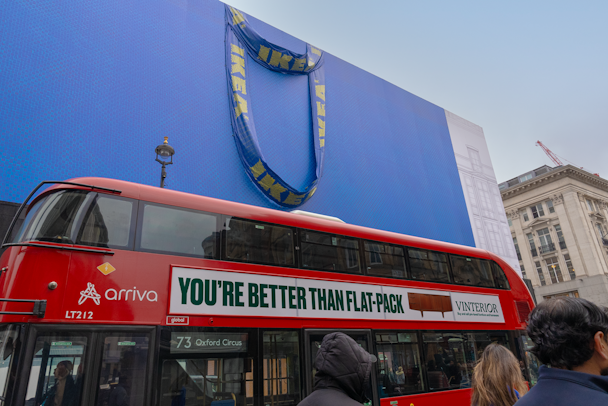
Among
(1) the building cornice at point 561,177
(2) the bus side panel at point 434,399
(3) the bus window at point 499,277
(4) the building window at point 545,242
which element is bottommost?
(2) the bus side panel at point 434,399

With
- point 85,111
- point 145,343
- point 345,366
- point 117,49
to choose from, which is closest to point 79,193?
point 145,343

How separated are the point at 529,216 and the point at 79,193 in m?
49.5

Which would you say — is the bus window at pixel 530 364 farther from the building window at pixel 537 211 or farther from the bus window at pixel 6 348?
the building window at pixel 537 211

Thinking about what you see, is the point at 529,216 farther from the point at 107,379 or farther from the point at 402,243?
the point at 107,379

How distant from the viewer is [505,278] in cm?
951

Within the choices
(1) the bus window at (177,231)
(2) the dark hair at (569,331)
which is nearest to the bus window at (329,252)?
(1) the bus window at (177,231)

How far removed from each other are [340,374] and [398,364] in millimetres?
5385

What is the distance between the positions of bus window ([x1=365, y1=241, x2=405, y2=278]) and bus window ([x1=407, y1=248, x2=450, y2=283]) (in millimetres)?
320

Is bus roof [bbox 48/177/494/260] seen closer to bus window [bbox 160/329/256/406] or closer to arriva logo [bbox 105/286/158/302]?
arriva logo [bbox 105/286/158/302]

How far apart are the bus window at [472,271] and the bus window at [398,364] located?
7.09 feet

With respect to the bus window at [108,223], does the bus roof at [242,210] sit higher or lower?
higher

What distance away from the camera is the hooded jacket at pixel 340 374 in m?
1.95

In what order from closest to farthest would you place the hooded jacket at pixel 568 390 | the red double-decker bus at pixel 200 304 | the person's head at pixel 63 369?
1. the hooded jacket at pixel 568 390
2. the person's head at pixel 63 369
3. the red double-decker bus at pixel 200 304

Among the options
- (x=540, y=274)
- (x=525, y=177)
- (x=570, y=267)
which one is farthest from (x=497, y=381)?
(x=525, y=177)
